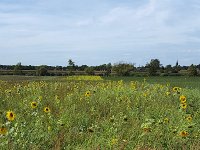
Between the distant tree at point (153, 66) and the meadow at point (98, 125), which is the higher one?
the distant tree at point (153, 66)

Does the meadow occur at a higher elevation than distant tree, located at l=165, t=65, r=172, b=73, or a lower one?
lower

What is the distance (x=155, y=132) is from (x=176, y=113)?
2.10 meters

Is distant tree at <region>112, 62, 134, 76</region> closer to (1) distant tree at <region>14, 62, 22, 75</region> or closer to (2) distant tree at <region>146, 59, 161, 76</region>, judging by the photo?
(2) distant tree at <region>146, 59, 161, 76</region>

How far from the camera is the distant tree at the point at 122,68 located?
69738 mm

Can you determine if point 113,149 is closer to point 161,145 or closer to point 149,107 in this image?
point 161,145

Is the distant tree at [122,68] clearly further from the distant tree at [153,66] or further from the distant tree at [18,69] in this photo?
the distant tree at [18,69]

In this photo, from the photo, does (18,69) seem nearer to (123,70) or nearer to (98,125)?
(123,70)

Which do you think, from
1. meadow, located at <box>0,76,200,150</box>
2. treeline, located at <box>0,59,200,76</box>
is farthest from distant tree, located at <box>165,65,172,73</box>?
meadow, located at <box>0,76,200,150</box>

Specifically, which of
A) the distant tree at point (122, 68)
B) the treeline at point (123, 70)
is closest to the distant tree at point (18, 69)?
the treeline at point (123, 70)

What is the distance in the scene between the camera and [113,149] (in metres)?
5.15

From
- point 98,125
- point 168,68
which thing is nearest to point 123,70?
point 168,68

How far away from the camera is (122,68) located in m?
72.5

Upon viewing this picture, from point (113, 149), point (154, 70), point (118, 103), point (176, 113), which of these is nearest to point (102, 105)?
point (118, 103)

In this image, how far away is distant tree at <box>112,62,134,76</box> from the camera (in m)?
69.7
